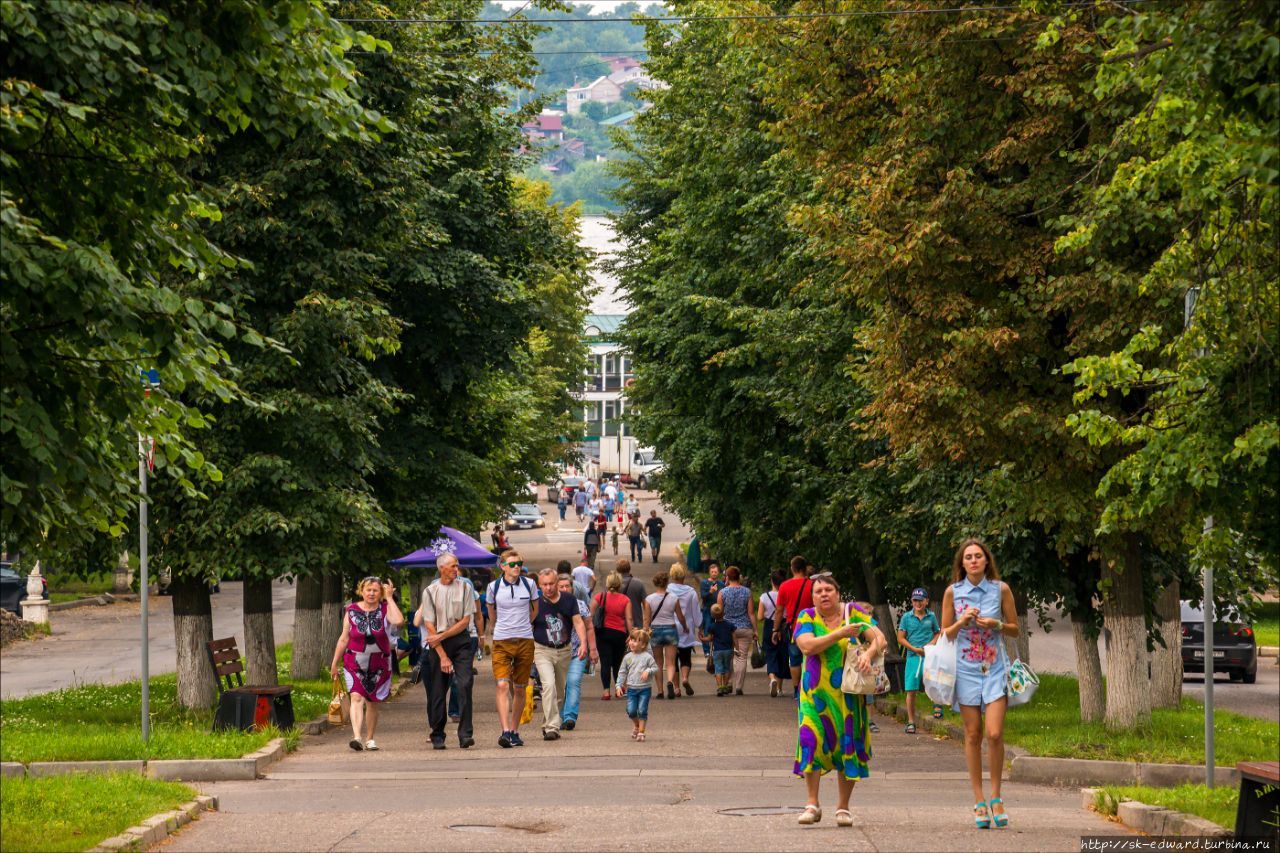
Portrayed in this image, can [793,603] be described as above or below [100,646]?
above

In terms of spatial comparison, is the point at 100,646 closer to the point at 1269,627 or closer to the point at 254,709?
the point at 254,709

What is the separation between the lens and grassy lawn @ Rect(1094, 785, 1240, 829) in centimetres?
1121

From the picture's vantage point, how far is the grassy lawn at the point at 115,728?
606 inches

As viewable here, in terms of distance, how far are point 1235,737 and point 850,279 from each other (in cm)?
Result: 621

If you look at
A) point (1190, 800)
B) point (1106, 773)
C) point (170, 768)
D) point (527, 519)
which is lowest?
point (1106, 773)

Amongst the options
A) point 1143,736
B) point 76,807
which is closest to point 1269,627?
point 1143,736

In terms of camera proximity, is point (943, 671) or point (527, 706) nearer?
point (943, 671)

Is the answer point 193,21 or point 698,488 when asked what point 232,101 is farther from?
point 698,488

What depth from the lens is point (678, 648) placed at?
79.1ft

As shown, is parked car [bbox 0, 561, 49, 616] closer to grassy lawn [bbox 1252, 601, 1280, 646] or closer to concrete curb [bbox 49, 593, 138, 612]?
concrete curb [bbox 49, 593, 138, 612]

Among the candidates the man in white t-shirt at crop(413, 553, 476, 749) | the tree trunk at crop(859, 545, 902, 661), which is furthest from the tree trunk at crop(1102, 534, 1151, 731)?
the tree trunk at crop(859, 545, 902, 661)

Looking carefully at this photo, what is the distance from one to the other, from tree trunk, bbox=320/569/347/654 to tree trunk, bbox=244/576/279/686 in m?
5.16

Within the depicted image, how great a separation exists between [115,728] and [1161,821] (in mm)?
11202

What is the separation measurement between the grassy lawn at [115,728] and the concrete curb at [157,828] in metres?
3.22
